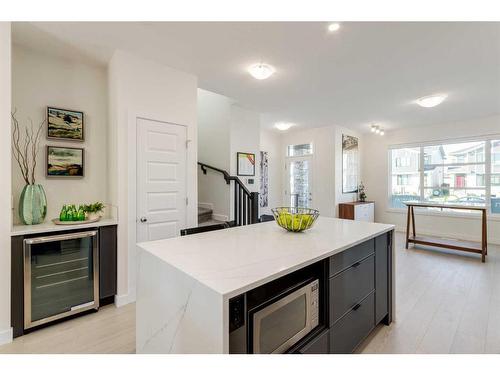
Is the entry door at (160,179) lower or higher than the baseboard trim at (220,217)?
higher

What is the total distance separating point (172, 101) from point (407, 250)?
15.4ft

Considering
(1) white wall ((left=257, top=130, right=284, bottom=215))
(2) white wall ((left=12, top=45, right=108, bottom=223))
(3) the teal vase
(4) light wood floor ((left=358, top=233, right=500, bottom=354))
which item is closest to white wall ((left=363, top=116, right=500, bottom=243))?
(4) light wood floor ((left=358, top=233, right=500, bottom=354))

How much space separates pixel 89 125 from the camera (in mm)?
2844

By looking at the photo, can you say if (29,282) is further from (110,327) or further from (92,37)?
(92,37)

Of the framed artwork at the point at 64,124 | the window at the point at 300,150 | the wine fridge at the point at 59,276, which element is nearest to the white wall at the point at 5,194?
the wine fridge at the point at 59,276

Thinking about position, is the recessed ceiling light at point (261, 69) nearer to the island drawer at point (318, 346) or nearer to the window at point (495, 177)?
the island drawer at point (318, 346)

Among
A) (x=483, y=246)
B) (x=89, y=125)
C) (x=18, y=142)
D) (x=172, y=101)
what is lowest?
(x=483, y=246)

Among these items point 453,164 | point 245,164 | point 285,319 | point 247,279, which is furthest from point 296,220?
point 453,164

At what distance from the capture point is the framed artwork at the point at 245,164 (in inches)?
180

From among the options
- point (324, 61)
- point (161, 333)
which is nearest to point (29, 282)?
point (161, 333)

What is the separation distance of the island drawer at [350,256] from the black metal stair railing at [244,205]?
6.83 feet

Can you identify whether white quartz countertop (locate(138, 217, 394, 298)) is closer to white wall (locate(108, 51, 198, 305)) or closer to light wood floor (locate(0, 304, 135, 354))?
light wood floor (locate(0, 304, 135, 354))

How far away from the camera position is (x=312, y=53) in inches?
103

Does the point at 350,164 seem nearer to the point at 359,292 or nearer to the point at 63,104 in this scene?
the point at 359,292
